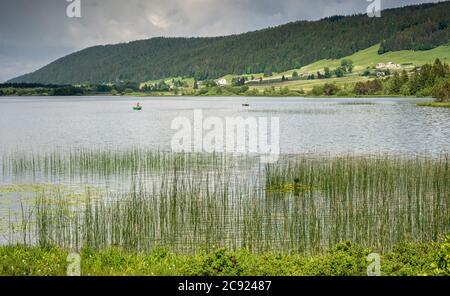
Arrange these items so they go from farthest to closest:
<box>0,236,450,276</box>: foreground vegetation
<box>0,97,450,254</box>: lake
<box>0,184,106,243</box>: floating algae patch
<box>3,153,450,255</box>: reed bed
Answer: <box>0,184,106,243</box>: floating algae patch < <box>0,97,450,254</box>: lake < <box>3,153,450,255</box>: reed bed < <box>0,236,450,276</box>: foreground vegetation

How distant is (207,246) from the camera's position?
55.9ft

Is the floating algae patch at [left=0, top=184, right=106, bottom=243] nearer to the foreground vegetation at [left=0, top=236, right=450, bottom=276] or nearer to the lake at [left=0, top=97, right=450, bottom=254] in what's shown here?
the lake at [left=0, top=97, right=450, bottom=254]

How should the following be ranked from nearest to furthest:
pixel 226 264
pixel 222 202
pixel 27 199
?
pixel 226 264, pixel 222 202, pixel 27 199

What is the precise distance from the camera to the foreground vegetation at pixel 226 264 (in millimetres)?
11945

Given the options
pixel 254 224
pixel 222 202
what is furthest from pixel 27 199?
pixel 254 224

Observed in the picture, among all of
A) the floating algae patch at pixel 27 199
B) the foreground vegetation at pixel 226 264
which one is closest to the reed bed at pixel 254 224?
the floating algae patch at pixel 27 199

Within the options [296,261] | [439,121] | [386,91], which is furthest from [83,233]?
[386,91]

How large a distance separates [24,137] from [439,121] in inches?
1877

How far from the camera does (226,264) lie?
1191 centimetres

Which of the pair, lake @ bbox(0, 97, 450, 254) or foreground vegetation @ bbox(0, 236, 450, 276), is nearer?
foreground vegetation @ bbox(0, 236, 450, 276)

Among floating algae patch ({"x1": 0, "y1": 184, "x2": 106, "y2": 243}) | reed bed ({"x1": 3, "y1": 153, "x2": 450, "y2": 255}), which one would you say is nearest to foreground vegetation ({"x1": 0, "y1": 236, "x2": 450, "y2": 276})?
reed bed ({"x1": 3, "y1": 153, "x2": 450, "y2": 255})

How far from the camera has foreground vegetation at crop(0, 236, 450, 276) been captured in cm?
1195

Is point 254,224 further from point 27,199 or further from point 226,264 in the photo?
point 27,199

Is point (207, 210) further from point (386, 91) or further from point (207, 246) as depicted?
point (386, 91)
